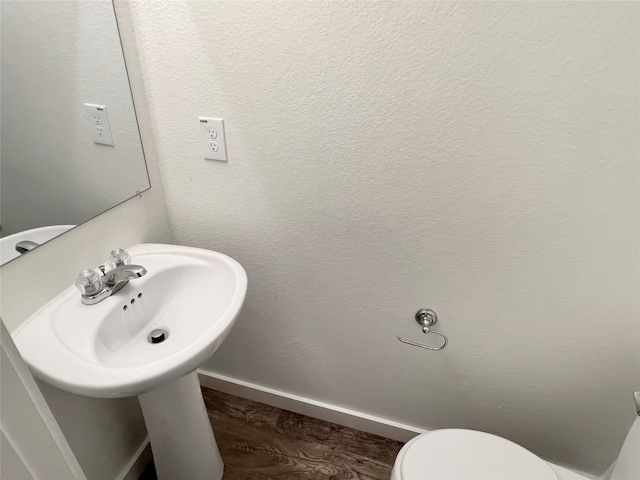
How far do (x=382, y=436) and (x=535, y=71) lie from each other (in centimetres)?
129

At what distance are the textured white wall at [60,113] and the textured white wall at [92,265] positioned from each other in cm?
4

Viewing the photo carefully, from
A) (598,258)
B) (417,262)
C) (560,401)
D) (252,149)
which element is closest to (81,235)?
(252,149)

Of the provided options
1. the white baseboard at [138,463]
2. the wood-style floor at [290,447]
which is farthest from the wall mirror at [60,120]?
the wood-style floor at [290,447]

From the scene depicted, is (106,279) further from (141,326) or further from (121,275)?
(141,326)

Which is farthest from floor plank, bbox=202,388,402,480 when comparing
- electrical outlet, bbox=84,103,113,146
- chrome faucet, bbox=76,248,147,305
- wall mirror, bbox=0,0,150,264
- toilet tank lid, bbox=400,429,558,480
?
electrical outlet, bbox=84,103,113,146

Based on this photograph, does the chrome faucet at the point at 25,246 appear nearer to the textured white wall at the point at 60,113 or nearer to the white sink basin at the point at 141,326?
the textured white wall at the point at 60,113

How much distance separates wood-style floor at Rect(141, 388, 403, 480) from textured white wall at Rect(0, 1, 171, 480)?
0.79 feet

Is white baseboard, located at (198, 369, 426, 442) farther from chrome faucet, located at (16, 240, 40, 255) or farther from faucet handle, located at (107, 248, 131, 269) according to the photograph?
chrome faucet, located at (16, 240, 40, 255)

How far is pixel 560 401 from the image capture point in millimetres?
1133

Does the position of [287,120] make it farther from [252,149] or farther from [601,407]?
[601,407]

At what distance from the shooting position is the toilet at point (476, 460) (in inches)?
35.2

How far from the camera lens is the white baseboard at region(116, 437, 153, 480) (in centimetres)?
124

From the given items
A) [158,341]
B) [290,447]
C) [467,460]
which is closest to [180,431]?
[158,341]

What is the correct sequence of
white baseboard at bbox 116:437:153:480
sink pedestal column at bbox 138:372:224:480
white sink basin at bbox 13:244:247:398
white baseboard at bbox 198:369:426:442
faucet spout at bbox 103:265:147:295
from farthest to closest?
white baseboard at bbox 198:369:426:442 → white baseboard at bbox 116:437:153:480 → sink pedestal column at bbox 138:372:224:480 → faucet spout at bbox 103:265:147:295 → white sink basin at bbox 13:244:247:398
